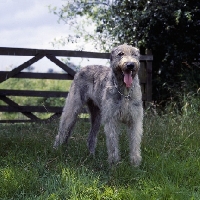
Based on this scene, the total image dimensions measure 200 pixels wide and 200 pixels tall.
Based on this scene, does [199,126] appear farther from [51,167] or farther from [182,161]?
[51,167]

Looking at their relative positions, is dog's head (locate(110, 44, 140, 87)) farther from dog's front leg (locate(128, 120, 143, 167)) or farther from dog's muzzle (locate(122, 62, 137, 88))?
dog's front leg (locate(128, 120, 143, 167))

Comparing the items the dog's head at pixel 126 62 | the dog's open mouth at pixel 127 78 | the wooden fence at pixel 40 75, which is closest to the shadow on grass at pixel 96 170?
the dog's open mouth at pixel 127 78

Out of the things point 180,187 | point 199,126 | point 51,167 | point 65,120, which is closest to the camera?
point 180,187

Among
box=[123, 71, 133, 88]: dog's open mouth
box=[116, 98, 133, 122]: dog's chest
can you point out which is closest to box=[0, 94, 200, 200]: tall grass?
box=[116, 98, 133, 122]: dog's chest

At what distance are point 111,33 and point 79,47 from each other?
39.2 inches

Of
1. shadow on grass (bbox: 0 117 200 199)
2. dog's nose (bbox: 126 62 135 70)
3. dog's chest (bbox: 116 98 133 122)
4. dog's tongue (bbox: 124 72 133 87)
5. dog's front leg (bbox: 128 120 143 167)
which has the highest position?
dog's nose (bbox: 126 62 135 70)

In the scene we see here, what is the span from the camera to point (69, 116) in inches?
252

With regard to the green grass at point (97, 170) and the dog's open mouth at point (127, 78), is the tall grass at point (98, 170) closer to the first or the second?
the green grass at point (97, 170)

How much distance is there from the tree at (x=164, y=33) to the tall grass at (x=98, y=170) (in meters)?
3.86

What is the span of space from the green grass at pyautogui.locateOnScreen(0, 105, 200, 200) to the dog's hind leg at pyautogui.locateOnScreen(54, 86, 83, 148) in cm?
17

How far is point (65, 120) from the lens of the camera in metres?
6.46

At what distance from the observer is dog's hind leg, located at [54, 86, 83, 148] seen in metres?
6.30

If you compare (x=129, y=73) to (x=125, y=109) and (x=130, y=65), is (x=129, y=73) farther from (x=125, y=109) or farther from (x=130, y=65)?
(x=125, y=109)

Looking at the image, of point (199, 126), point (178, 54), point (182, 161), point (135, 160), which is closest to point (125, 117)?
point (135, 160)
